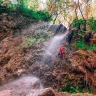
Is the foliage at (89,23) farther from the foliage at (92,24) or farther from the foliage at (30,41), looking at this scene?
the foliage at (30,41)

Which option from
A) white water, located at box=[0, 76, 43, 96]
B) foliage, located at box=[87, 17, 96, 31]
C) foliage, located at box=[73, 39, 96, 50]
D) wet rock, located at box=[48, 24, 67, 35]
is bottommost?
white water, located at box=[0, 76, 43, 96]

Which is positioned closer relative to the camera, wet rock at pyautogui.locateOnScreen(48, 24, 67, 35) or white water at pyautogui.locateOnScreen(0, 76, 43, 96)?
white water at pyautogui.locateOnScreen(0, 76, 43, 96)

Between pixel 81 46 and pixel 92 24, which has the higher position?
pixel 92 24

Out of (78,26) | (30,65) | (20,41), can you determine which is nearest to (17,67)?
(30,65)

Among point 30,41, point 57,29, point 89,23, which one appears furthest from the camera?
point 57,29

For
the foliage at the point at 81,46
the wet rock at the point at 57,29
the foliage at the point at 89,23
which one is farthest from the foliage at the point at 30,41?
the foliage at the point at 89,23

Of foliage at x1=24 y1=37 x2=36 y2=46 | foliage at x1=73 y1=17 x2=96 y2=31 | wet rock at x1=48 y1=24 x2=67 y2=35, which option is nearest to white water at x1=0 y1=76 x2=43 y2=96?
foliage at x1=24 y1=37 x2=36 y2=46

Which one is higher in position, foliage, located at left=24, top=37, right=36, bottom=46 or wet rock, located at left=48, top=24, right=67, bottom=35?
wet rock, located at left=48, top=24, right=67, bottom=35

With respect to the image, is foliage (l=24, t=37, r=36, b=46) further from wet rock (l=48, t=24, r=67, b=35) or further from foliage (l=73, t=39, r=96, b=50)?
foliage (l=73, t=39, r=96, b=50)

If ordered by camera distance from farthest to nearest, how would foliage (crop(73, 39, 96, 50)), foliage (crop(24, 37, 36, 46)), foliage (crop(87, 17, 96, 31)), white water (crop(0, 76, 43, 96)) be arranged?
foliage (crop(24, 37, 36, 46)) → foliage (crop(87, 17, 96, 31)) → foliage (crop(73, 39, 96, 50)) → white water (crop(0, 76, 43, 96))

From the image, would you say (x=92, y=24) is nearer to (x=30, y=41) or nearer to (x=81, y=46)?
(x=81, y=46)

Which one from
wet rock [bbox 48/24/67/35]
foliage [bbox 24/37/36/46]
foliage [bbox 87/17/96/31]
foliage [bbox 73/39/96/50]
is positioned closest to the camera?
foliage [bbox 73/39/96/50]

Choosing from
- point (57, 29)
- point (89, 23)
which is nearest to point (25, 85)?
point (89, 23)

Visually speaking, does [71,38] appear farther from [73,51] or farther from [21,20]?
[21,20]
